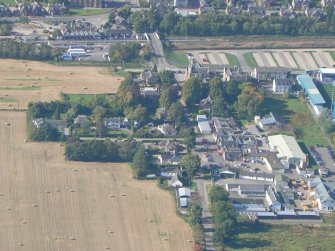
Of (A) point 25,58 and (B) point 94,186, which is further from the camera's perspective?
(A) point 25,58

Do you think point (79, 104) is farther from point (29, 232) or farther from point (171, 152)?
point (29, 232)

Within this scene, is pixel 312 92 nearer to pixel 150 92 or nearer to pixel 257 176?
pixel 150 92

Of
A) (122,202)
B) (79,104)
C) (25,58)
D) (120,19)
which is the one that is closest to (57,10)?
(120,19)

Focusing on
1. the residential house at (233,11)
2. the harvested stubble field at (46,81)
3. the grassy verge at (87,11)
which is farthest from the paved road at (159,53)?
the residential house at (233,11)

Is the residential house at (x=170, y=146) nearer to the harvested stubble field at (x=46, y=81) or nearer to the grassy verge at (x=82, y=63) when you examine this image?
the harvested stubble field at (x=46, y=81)

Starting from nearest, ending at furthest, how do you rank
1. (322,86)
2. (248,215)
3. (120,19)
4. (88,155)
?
1. (248,215)
2. (88,155)
3. (322,86)
4. (120,19)

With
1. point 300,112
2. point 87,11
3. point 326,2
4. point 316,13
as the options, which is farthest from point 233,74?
point 326,2

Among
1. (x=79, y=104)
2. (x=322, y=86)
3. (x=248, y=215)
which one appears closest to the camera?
(x=248, y=215)

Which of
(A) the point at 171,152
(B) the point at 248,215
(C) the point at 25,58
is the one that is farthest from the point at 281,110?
(C) the point at 25,58
